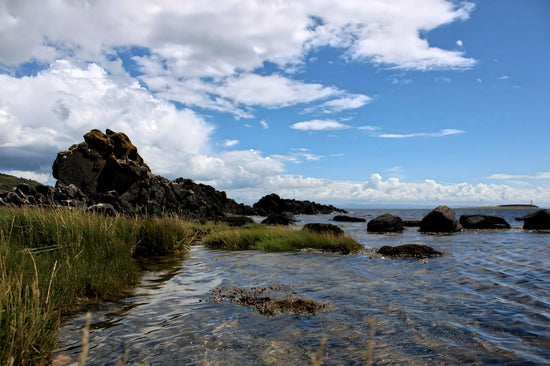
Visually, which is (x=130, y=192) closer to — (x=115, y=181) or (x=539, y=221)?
(x=115, y=181)

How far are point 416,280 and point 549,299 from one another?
310cm

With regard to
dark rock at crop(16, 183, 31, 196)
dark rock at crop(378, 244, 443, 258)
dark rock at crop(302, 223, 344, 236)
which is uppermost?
dark rock at crop(16, 183, 31, 196)

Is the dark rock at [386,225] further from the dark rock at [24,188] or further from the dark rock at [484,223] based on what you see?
the dark rock at [24,188]

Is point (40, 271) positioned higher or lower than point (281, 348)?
higher

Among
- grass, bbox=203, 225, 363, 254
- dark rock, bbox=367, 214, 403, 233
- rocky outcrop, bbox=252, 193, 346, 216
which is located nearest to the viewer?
grass, bbox=203, 225, 363, 254

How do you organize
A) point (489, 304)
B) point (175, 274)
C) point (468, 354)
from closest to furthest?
point (468, 354) < point (489, 304) < point (175, 274)

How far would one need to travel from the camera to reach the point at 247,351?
509 centimetres

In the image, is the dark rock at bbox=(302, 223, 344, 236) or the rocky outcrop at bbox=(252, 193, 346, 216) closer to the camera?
the dark rock at bbox=(302, 223, 344, 236)

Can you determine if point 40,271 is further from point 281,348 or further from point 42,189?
point 42,189

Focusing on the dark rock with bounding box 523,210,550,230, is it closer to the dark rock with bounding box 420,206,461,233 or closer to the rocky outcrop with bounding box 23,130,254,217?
the dark rock with bounding box 420,206,461,233

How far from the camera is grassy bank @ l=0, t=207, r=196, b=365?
4.15 meters

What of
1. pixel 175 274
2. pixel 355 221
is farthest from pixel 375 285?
pixel 355 221

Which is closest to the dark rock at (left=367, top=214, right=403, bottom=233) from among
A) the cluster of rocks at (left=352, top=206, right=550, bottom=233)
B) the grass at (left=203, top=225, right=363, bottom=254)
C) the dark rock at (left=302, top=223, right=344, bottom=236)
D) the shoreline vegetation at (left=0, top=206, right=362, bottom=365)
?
the cluster of rocks at (left=352, top=206, right=550, bottom=233)

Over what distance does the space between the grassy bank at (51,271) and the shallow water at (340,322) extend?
1.83 feet
